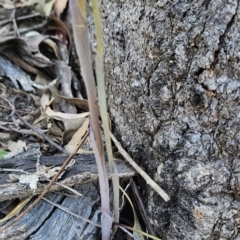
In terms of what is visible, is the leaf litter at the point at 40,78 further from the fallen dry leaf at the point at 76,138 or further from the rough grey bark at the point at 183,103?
the rough grey bark at the point at 183,103

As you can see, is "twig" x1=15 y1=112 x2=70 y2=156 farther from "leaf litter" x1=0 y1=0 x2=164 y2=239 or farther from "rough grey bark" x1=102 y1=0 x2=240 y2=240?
"rough grey bark" x1=102 y1=0 x2=240 y2=240

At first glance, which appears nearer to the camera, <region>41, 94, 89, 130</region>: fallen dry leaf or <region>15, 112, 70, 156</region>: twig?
<region>15, 112, 70, 156</region>: twig

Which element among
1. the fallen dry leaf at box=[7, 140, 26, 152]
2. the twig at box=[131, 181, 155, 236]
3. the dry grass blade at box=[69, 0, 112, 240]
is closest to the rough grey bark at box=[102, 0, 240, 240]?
the twig at box=[131, 181, 155, 236]

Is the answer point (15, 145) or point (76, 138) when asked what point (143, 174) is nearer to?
point (76, 138)

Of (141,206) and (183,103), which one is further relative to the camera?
(141,206)

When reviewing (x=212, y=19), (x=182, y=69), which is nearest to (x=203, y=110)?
(x=182, y=69)

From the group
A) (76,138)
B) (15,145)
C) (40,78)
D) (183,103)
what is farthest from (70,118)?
(183,103)

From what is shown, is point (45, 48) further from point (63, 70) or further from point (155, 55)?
point (155, 55)

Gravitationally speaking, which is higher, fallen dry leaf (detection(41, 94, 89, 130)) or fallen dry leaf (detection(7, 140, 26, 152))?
fallen dry leaf (detection(41, 94, 89, 130))

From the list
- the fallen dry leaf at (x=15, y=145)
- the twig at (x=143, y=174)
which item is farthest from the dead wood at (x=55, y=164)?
the fallen dry leaf at (x=15, y=145)
